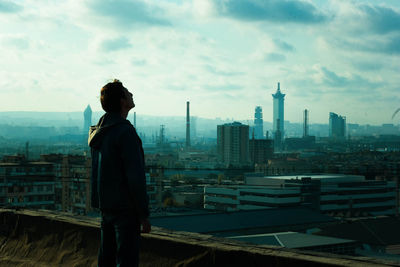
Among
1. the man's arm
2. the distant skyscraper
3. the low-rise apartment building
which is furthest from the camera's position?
the distant skyscraper

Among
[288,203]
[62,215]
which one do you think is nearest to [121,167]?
[62,215]

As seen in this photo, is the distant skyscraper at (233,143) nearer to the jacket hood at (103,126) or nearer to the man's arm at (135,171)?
the jacket hood at (103,126)

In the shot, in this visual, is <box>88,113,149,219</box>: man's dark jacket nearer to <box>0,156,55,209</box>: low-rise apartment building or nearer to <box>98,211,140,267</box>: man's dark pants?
<box>98,211,140,267</box>: man's dark pants

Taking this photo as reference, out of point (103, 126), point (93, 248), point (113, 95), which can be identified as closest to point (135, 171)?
point (103, 126)

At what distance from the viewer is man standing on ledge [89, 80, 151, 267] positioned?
260 centimetres

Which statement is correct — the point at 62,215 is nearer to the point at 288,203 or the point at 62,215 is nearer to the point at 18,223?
the point at 18,223

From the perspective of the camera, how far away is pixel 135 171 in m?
2.59

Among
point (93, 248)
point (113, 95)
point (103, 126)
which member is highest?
point (113, 95)

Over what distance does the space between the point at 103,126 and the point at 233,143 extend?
172157mm

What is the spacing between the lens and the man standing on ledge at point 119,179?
8.54 ft

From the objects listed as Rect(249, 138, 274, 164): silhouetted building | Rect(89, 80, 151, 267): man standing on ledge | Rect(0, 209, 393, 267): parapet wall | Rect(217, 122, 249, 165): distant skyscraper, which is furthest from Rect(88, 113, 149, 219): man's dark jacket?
Rect(217, 122, 249, 165): distant skyscraper

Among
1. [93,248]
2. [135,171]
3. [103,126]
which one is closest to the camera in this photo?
[135,171]

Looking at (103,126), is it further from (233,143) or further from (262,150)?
(233,143)

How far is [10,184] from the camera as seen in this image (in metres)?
54.2
